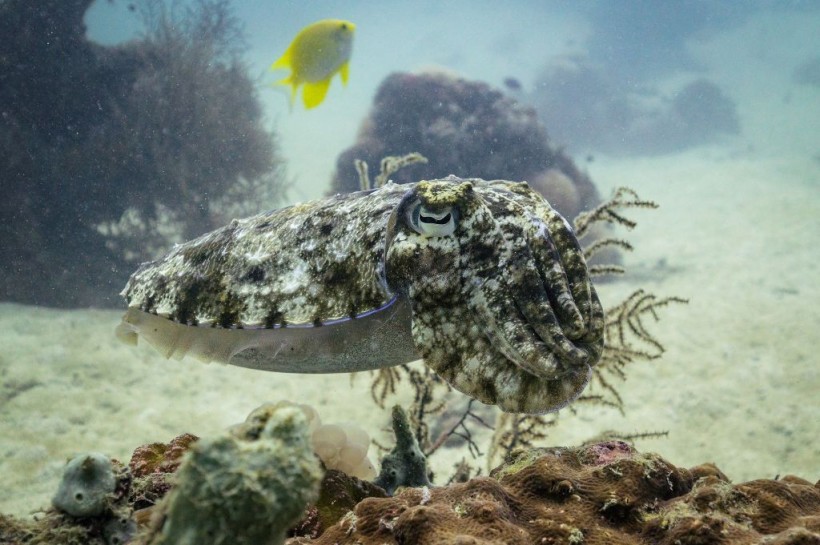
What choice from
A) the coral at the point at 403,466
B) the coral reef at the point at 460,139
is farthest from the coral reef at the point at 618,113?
the coral at the point at 403,466

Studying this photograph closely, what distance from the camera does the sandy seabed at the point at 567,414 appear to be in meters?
5.85

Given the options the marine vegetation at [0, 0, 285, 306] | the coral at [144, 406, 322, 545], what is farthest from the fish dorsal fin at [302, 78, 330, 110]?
the coral at [144, 406, 322, 545]

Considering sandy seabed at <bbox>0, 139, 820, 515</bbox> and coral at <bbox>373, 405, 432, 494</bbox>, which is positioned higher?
sandy seabed at <bbox>0, 139, 820, 515</bbox>

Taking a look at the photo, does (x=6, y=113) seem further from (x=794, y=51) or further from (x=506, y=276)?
(x=794, y=51)

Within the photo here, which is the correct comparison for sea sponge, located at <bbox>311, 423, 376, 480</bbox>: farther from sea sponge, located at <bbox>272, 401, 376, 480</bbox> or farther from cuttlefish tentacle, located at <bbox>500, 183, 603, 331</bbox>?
cuttlefish tentacle, located at <bbox>500, 183, 603, 331</bbox>

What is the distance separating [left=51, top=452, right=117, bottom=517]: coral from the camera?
1.72 metres

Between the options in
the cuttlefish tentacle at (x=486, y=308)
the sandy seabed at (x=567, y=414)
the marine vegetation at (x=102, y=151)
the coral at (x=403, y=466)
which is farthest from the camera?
the marine vegetation at (x=102, y=151)

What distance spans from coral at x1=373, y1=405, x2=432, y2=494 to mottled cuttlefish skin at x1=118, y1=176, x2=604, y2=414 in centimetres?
72

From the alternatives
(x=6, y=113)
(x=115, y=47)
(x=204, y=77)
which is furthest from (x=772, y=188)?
(x=6, y=113)

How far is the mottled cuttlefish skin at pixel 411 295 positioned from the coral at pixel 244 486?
94cm

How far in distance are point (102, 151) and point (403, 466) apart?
11.9m

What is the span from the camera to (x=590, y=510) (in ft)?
6.54

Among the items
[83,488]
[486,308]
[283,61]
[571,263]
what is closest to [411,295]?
[486,308]

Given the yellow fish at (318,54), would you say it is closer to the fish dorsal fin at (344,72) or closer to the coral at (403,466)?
the fish dorsal fin at (344,72)
